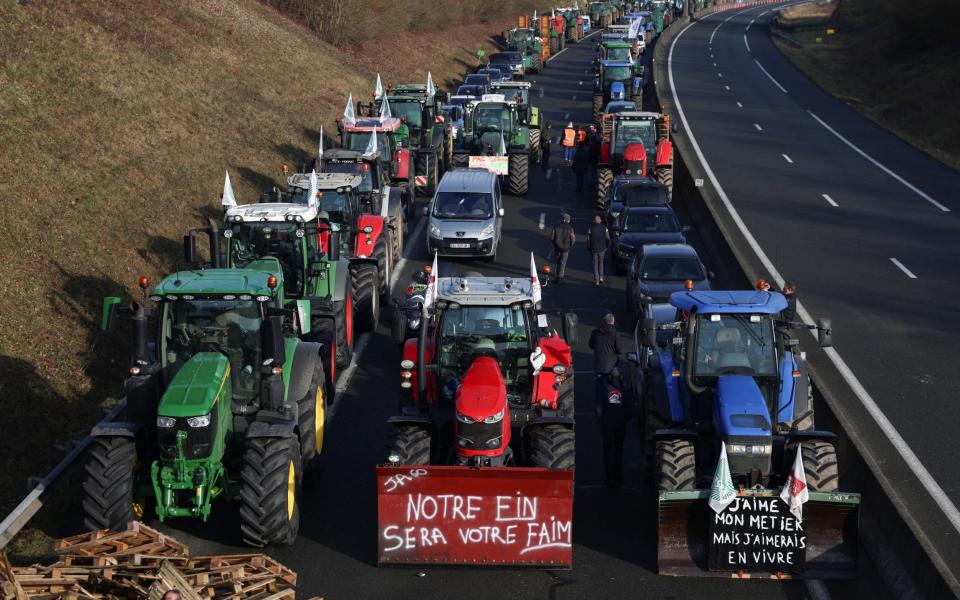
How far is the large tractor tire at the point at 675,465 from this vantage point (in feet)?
42.3

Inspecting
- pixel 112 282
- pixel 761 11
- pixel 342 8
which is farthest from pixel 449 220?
pixel 761 11

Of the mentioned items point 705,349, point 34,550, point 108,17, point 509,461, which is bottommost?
point 34,550

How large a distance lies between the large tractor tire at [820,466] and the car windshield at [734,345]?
3.81ft

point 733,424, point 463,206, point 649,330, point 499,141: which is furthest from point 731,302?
point 499,141

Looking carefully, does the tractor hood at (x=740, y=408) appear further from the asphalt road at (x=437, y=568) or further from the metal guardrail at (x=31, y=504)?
the metal guardrail at (x=31, y=504)

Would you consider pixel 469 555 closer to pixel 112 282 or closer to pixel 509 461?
pixel 509 461

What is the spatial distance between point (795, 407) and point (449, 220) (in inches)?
552

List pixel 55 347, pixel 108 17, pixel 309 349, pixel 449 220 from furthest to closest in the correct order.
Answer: pixel 108 17 → pixel 449 220 → pixel 55 347 → pixel 309 349

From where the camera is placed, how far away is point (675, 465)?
511 inches

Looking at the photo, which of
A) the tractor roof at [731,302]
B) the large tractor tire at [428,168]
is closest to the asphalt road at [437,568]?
the tractor roof at [731,302]

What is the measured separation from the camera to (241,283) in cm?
1362

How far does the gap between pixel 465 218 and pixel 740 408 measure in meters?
14.9

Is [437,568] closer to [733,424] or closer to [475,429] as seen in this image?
[475,429]

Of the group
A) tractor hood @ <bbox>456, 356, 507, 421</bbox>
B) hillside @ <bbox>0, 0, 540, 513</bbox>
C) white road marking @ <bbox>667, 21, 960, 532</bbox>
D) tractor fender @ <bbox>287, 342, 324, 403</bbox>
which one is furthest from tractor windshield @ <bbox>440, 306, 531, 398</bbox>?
hillside @ <bbox>0, 0, 540, 513</bbox>
